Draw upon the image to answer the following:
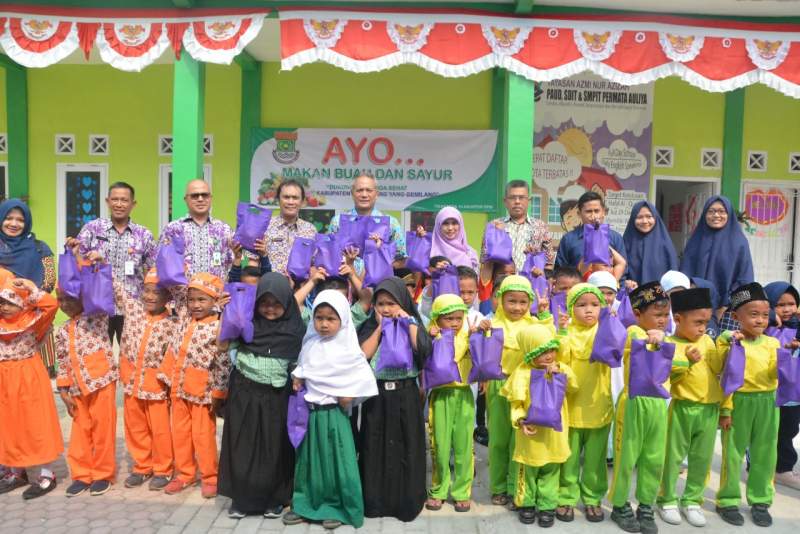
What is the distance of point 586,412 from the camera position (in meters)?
3.26

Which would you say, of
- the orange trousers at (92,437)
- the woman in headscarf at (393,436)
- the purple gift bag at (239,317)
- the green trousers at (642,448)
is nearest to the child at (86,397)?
the orange trousers at (92,437)

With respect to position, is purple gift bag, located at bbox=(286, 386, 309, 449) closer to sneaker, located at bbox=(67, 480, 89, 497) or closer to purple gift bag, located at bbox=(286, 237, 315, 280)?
purple gift bag, located at bbox=(286, 237, 315, 280)

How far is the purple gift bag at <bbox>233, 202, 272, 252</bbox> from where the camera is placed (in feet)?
12.5

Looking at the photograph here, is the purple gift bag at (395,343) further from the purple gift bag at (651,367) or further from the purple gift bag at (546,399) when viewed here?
the purple gift bag at (651,367)

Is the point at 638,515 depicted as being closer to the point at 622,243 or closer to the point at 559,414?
the point at 559,414

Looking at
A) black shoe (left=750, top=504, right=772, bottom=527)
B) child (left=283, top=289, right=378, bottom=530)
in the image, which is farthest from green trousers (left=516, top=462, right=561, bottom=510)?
black shoe (left=750, top=504, right=772, bottom=527)

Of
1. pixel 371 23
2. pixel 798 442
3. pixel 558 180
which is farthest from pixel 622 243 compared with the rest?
pixel 558 180

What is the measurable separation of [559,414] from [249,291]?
5.75 ft

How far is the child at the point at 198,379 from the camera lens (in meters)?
3.48

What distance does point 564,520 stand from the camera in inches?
128

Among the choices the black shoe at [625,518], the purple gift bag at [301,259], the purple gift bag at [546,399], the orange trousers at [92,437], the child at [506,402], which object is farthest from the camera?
the purple gift bag at [301,259]

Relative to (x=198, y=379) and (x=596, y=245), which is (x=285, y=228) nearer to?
(x=198, y=379)

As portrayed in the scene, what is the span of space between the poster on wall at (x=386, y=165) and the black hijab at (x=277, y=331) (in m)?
4.57

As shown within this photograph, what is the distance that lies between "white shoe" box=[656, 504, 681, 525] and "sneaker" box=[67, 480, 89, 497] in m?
3.35
